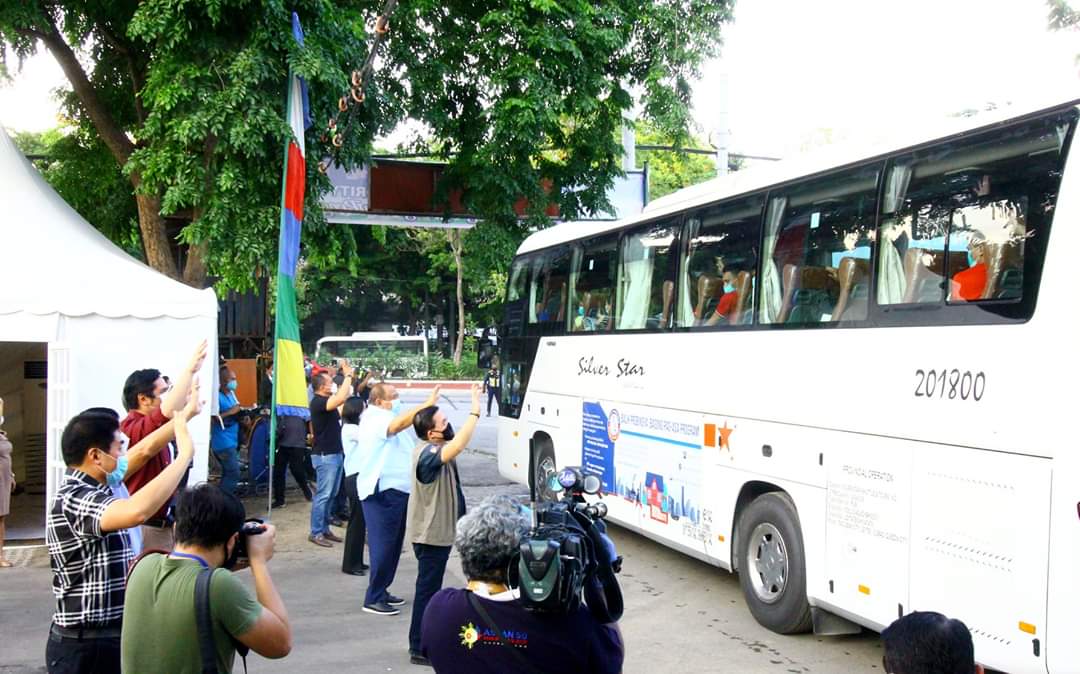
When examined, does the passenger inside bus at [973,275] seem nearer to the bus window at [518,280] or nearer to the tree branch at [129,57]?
the bus window at [518,280]

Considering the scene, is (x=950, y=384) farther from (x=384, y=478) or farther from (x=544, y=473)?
(x=544, y=473)

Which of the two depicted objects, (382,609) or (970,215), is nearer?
(970,215)

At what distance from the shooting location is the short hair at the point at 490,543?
3217mm

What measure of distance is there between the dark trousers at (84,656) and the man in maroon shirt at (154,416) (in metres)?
1.03

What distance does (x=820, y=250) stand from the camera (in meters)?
7.54

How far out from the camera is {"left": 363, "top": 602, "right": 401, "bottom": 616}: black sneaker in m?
8.06

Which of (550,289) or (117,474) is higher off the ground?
(550,289)

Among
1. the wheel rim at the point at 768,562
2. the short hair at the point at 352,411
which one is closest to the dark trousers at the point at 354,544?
the short hair at the point at 352,411

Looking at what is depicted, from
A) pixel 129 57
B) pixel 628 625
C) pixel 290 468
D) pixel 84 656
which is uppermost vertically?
pixel 129 57

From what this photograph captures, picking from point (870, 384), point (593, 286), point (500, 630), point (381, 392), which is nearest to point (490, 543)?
point (500, 630)

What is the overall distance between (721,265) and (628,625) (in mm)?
3158

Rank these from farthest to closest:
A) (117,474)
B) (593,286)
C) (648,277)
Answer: (593,286) → (648,277) → (117,474)

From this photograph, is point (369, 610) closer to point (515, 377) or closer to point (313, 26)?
point (515, 377)

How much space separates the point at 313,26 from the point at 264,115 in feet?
4.93
